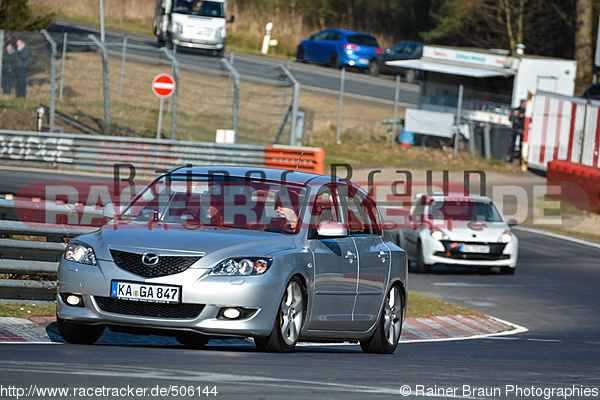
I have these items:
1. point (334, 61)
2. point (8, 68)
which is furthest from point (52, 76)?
point (334, 61)

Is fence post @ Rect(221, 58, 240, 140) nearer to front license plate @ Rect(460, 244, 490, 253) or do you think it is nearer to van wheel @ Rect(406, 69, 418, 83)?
front license plate @ Rect(460, 244, 490, 253)

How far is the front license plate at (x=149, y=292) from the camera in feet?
25.3

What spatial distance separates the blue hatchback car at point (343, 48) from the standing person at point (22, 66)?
74.0ft

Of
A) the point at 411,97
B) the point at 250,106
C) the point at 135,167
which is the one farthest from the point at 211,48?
the point at 135,167

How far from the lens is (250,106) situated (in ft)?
96.7

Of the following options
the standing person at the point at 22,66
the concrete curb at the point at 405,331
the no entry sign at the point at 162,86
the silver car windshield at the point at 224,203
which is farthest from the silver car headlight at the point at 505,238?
the standing person at the point at 22,66

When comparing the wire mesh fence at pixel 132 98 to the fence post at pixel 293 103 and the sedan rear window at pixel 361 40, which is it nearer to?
the fence post at pixel 293 103

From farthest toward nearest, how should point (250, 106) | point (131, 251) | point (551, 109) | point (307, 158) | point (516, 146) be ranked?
point (516, 146)
point (551, 109)
point (250, 106)
point (307, 158)
point (131, 251)

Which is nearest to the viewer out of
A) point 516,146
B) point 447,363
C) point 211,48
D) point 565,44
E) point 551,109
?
point 447,363

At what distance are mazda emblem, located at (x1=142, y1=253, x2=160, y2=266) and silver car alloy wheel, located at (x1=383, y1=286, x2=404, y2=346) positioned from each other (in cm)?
272

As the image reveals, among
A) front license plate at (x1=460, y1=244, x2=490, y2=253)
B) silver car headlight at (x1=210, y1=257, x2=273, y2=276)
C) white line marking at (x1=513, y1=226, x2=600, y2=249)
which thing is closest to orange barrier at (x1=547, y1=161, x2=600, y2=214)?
white line marking at (x1=513, y1=226, x2=600, y2=249)

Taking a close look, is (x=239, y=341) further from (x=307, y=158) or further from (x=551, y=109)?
(x=551, y=109)

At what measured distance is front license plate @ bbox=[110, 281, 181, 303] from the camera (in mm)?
7707

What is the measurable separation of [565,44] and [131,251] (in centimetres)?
5398
